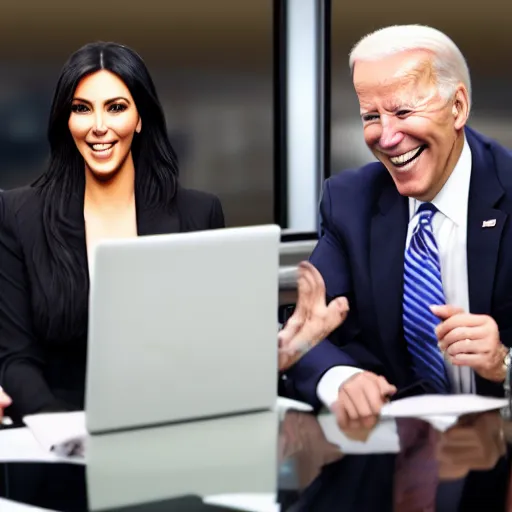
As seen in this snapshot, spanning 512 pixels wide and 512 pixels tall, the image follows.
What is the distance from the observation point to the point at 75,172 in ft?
7.48

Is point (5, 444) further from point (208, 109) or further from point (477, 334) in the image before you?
point (208, 109)

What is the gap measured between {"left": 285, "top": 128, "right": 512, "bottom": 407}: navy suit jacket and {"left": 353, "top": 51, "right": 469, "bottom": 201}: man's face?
0.08 meters

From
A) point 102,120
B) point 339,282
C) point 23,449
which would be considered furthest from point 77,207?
point 23,449

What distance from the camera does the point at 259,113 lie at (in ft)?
12.3

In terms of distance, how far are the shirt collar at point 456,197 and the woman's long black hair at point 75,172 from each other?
24.6 inches

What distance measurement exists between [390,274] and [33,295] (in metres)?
0.84

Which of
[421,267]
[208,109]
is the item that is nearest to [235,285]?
[421,267]

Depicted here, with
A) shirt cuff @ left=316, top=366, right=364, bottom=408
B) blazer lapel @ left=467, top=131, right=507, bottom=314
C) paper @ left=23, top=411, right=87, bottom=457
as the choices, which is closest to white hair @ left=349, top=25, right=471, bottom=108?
blazer lapel @ left=467, top=131, right=507, bottom=314

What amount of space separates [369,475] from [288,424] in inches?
12.3

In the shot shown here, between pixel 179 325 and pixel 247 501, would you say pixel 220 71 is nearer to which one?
pixel 179 325

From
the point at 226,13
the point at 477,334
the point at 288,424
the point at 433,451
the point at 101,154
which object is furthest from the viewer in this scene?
the point at 226,13

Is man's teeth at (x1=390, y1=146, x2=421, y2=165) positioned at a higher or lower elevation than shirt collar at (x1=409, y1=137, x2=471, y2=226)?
higher

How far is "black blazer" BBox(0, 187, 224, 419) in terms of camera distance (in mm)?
2115

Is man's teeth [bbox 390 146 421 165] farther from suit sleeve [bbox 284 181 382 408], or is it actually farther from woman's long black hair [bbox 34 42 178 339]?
woman's long black hair [bbox 34 42 178 339]
